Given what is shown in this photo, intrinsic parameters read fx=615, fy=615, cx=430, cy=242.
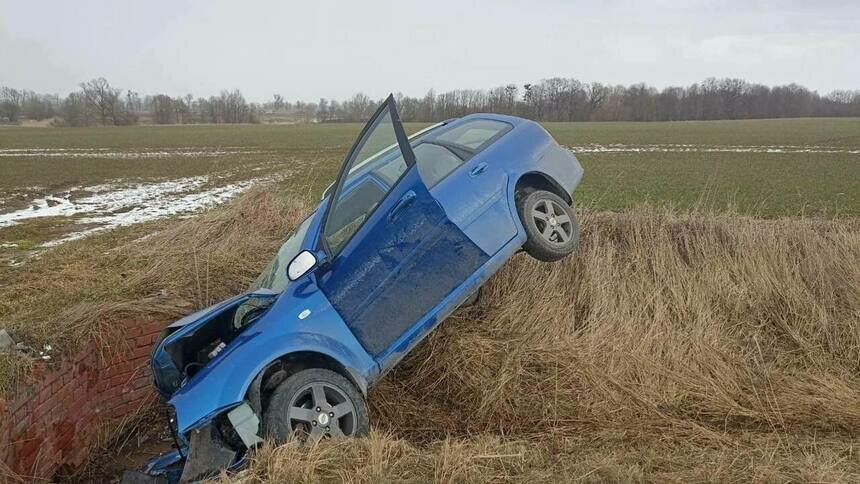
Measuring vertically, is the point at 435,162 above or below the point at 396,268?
above

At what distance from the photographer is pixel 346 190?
433cm

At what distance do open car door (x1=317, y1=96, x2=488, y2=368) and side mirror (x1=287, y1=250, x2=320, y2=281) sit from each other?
15cm

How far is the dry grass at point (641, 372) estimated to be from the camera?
3252 mm

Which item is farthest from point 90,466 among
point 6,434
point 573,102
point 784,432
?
point 573,102

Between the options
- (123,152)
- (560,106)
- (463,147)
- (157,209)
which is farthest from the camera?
(560,106)

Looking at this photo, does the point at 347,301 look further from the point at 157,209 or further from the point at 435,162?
the point at 157,209

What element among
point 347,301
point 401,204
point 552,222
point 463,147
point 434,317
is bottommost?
point 434,317

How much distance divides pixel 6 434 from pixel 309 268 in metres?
2.05

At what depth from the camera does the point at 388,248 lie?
13.2 feet

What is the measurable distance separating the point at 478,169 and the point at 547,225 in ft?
2.63

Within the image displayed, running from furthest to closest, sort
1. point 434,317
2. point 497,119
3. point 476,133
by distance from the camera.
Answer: point 497,119 → point 476,133 → point 434,317

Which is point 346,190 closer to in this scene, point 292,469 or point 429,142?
point 429,142

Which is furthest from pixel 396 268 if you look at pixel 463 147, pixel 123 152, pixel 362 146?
pixel 123 152

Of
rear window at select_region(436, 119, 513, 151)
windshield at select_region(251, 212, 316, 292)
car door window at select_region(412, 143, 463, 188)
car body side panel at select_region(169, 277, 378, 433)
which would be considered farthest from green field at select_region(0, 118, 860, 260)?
car body side panel at select_region(169, 277, 378, 433)
